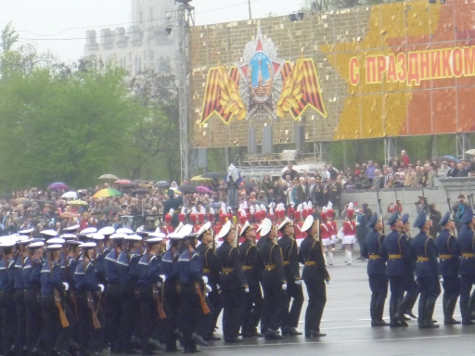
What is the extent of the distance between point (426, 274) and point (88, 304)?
5.14 metres

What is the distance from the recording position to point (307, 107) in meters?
45.4

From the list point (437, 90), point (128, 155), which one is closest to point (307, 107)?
point (437, 90)

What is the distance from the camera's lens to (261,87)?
46969 mm

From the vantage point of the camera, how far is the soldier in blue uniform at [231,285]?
57.0 feet

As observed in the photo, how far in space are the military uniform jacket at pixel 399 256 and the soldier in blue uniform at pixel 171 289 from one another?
3394 mm

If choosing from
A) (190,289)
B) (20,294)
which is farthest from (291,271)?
(20,294)

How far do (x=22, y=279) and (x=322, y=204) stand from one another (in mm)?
21471

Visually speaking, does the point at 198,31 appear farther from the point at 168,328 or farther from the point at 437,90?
the point at 168,328

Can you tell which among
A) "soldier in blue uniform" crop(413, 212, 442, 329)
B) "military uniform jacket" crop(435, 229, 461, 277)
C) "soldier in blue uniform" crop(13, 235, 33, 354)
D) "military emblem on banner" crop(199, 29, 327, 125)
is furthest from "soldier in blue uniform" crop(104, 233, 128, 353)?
"military emblem on banner" crop(199, 29, 327, 125)

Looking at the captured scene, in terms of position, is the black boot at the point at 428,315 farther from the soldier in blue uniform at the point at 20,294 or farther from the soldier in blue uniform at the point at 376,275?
the soldier in blue uniform at the point at 20,294

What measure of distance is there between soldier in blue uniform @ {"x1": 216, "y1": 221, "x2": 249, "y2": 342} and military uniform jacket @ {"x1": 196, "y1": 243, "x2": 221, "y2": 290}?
0.39ft

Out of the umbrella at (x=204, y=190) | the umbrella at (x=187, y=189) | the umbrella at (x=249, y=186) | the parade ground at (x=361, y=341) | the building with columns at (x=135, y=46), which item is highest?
the building with columns at (x=135, y=46)

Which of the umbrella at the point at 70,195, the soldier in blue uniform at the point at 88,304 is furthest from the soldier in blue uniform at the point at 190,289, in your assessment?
the umbrella at the point at 70,195

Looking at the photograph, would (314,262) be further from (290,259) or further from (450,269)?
(450,269)
